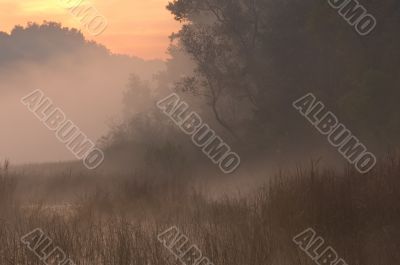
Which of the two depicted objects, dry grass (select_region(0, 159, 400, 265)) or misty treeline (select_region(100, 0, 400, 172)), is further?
misty treeline (select_region(100, 0, 400, 172))

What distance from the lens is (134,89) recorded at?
46.4m

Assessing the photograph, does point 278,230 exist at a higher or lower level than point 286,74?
lower

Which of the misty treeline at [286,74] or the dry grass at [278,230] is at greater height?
the misty treeline at [286,74]

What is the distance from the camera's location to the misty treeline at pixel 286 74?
20391mm

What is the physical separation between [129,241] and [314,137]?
1731cm

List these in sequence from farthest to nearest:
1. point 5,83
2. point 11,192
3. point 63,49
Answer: point 63,49, point 5,83, point 11,192

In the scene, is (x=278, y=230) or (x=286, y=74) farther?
(x=286, y=74)

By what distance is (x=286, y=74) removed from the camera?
83.4ft

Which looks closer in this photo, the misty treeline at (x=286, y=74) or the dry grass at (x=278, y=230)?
the dry grass at (x=278, y=230)

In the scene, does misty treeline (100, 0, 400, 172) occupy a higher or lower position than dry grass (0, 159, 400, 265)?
higher

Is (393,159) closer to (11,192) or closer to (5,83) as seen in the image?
(11,192)

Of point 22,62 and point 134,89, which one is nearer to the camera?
point 134,89

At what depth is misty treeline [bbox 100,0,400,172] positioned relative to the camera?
66.9 ft

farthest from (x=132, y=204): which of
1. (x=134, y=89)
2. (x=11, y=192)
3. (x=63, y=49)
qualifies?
(x=63, y=49)
